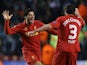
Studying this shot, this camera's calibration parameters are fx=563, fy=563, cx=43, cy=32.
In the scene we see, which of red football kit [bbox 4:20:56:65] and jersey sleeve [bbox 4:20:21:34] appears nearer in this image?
jersey sleeve [bbox 4:20:21:34]

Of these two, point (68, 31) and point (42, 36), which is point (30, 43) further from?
point (42, 36)

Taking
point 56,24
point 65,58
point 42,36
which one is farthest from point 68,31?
point 42,36

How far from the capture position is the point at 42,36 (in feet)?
68.1

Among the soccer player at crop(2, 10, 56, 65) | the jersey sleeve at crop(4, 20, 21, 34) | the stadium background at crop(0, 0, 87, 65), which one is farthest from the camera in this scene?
the stadium background at crop(0, 0, 87, 65)

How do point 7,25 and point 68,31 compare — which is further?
point 7,25

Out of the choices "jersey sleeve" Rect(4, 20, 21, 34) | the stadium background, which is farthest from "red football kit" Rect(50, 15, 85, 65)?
the stadium background

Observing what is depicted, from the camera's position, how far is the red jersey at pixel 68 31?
13.8m

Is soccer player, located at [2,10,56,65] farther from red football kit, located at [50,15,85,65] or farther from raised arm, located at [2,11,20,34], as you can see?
red football kit, located at [50,15,85,65]

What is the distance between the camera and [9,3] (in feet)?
79.8

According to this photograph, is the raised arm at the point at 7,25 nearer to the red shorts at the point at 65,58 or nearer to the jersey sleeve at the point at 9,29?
the jersey sleeve at the point at 9,29

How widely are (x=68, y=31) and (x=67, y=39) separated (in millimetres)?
224

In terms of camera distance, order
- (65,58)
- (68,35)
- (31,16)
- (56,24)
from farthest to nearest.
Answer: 1. (31,16)
2. (65,58)
3. (68,35)
4. (56,24)

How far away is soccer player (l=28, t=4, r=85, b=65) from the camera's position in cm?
1380

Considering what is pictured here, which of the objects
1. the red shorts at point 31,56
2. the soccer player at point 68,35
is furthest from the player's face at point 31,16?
the soccer player at point 68,35
